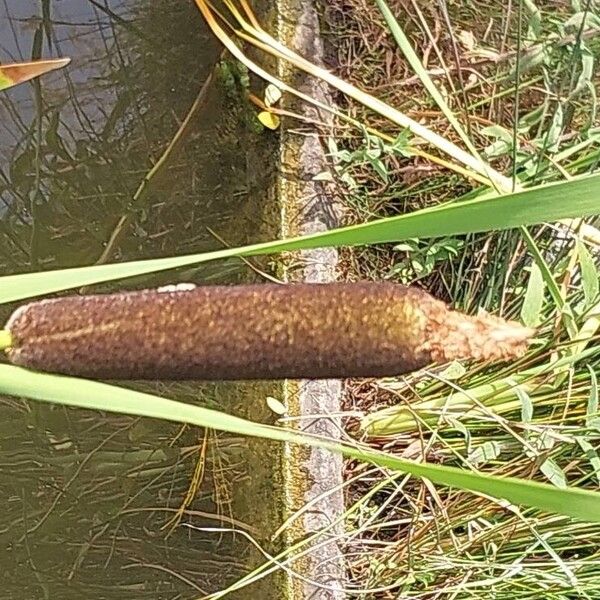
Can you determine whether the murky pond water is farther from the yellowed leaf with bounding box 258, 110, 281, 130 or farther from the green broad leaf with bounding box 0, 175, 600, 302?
the green broad leaf with bounding box 0, 175, 600, 302

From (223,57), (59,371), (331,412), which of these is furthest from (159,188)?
(59,371)

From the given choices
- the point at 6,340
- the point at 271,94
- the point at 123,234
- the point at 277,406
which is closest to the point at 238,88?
the point at 271,94

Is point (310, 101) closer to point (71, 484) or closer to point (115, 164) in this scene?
point (115, 164)

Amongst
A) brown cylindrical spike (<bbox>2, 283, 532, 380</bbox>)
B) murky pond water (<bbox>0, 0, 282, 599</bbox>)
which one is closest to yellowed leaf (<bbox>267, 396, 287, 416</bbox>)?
murky pond water (<bbox>0, 0, 282, 599</bbox>)

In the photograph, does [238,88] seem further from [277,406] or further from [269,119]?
[277,406]

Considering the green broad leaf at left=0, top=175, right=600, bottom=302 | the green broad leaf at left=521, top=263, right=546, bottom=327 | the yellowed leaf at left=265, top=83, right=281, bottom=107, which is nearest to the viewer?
the green broad leaf at left=0, top=175, right=600, bottom=302

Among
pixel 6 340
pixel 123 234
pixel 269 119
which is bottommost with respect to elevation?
pixel 123 234

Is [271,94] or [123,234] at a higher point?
[271,94]

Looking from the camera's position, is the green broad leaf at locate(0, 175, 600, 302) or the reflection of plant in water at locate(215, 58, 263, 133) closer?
the green broad leaf at locate(0, 175, 600, 302)

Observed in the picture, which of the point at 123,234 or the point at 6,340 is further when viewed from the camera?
the point at 123,234
